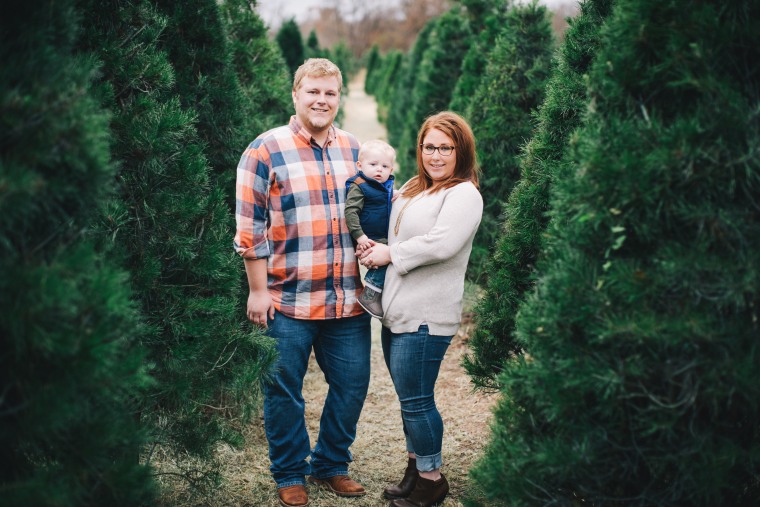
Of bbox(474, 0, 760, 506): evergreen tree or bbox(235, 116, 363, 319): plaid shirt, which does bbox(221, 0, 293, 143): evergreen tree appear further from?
bbox(474, 0, 760, 506): evergreen tree

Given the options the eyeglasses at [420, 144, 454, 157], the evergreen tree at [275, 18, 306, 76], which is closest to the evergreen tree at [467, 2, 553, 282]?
the eyeglasses at [420, 144, 454, 157]

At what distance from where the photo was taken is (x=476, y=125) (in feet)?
19.4

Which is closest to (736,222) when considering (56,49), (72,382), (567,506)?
(567,506)

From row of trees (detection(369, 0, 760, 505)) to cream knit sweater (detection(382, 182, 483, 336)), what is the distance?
0.63 meters

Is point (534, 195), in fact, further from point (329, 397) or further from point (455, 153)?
point (329, 397)

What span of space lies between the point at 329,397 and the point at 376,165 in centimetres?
134

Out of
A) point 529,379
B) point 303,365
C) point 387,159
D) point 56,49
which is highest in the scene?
point 56,49

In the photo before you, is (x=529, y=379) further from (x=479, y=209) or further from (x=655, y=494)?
(x=479, y=209)

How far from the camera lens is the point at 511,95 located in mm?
5633

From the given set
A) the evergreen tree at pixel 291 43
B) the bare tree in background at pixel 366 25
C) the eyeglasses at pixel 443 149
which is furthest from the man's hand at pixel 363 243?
the bare tree in background at pixel 366 25

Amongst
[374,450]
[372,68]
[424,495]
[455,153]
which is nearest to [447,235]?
[455,153]

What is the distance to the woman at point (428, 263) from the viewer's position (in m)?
2.91

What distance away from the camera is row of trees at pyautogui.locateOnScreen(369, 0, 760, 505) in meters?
1.85

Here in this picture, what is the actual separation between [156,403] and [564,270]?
1.92 metres
